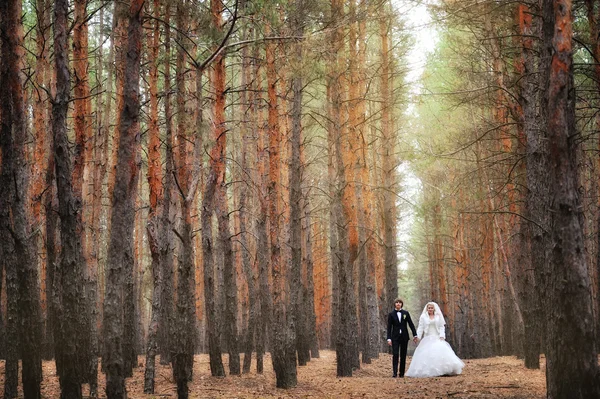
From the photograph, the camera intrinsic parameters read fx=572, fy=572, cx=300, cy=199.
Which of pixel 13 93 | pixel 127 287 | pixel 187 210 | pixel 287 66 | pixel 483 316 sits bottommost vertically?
pixel 483 316

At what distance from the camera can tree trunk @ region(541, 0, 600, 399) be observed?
636cm

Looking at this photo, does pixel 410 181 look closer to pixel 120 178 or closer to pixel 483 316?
pixel 483 316

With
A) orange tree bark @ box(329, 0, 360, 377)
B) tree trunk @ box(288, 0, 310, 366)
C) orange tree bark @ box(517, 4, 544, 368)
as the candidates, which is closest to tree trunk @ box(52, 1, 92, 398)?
tree trunk @ box(288, 0, 310, 366)

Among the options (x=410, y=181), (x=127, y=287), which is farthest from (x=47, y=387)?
(x=410, y=181)

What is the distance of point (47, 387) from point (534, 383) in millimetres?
8745

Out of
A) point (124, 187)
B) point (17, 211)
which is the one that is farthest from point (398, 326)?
point (17, 211)

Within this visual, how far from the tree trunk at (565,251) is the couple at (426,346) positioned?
5901mm

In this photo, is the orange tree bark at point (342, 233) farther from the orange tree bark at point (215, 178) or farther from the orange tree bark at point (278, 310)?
the orange tree bark at point (215, 178)

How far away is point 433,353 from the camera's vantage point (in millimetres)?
12750

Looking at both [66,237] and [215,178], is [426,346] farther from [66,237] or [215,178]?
[66,237]

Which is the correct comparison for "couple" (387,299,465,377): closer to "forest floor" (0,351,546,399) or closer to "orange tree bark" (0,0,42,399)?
"forest floor" (0,351,546,399)

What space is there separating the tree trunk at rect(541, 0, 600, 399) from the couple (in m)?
5.90

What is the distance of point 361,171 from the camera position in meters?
16.7

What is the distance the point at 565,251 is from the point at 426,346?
7113 mm
